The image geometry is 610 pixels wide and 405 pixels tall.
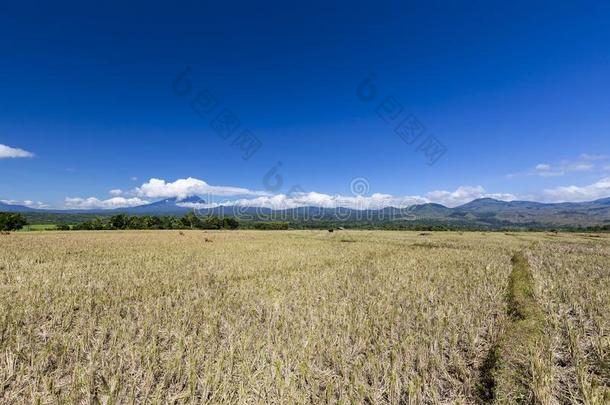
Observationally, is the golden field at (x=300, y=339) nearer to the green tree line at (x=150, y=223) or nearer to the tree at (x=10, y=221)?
the green tree line at (x=150, y=223)

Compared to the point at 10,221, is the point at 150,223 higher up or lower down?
lower down

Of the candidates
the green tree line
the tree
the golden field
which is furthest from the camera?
the green tree line

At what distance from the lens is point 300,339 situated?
22.6ft

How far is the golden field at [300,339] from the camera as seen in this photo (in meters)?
4.90

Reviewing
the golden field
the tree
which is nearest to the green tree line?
the tree

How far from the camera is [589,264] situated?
18.4 metres

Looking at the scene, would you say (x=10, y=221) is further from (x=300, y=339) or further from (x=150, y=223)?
(x=300, y=339)

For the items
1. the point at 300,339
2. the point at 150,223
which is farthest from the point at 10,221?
the point at 300,339

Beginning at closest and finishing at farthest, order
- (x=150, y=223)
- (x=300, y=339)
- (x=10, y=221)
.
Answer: (x=300, y=339) < (x=10, y=221) < (x=150, y=223)

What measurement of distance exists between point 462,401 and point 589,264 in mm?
21020

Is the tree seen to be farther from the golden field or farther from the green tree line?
the golden field

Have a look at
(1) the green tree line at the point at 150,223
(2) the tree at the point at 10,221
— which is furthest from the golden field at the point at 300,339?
(2) the tree at the point at 10,221

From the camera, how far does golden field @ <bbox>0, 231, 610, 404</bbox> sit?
4902 mm

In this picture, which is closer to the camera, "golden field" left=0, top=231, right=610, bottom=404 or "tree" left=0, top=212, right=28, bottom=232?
"golden field" left=0, top=231, right=610, bottom=404
